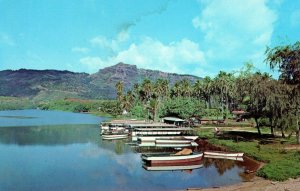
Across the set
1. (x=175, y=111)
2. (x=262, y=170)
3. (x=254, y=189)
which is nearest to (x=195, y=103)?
(x=175, y=111)

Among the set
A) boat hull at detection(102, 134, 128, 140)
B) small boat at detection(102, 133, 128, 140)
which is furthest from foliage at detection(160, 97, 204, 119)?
boat hull at detection(102, 134, 128, 140)

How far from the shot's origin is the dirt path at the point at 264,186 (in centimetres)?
3507

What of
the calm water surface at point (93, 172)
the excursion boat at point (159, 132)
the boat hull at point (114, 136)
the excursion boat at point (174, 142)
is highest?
the excursion boat at point (159, 132)

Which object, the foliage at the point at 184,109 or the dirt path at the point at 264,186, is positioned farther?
the foliage at the point at 184,109

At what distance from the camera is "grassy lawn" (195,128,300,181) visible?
4178 centimetres

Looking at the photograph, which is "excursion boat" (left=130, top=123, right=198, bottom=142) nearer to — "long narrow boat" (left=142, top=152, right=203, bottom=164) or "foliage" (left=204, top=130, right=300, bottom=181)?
"foliage" (left=204, top=130, right=300, bottom=181)

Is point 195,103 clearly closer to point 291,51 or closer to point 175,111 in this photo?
point 175,111

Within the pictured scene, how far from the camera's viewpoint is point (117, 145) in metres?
77.7

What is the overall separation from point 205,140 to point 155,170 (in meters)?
28.9

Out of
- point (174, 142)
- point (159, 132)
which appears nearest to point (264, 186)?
point (174, 142)

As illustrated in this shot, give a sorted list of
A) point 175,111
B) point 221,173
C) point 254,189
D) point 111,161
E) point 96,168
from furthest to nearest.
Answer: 1. point 175,111
2. point 111,161
3. point 96,168
4. point 221,173
5. point 254,189

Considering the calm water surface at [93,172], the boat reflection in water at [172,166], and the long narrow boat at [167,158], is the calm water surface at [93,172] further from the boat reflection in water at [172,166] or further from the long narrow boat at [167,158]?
the long narrow boat at [167,158]

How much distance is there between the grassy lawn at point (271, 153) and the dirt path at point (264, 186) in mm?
1638

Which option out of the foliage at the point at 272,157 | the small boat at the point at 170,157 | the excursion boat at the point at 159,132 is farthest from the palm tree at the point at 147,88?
the small boat at the point at 170,157
